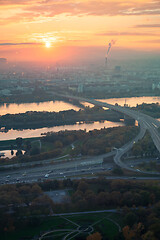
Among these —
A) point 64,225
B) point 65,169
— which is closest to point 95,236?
point 64,225

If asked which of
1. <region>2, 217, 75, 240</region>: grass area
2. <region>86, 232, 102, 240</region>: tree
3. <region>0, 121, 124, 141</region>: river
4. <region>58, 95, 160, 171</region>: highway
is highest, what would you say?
<region>58, 95, 160, 171</region>: highway

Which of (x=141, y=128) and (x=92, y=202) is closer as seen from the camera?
(x=92, y=202)

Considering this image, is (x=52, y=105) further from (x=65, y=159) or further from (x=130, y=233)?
(x=130, y=233)

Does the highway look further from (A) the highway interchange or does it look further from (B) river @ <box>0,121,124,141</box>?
(B) river @ <box>0,121,124,141</box>

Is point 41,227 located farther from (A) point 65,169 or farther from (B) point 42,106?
(B) point 42,106

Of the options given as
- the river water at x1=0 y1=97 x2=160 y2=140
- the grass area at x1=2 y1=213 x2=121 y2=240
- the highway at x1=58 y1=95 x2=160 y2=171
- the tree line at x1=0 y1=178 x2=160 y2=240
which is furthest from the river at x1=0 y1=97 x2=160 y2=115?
the grass area at x1=2 y1=213 x2=121 y2=240

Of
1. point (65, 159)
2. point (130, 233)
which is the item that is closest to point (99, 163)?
point (65, 159)

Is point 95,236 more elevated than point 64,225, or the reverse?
point 95,236

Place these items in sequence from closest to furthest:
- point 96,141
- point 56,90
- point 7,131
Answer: point 96,141 < point 7,131 < point 56,90

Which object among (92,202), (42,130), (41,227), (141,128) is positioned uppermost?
(141,128)
